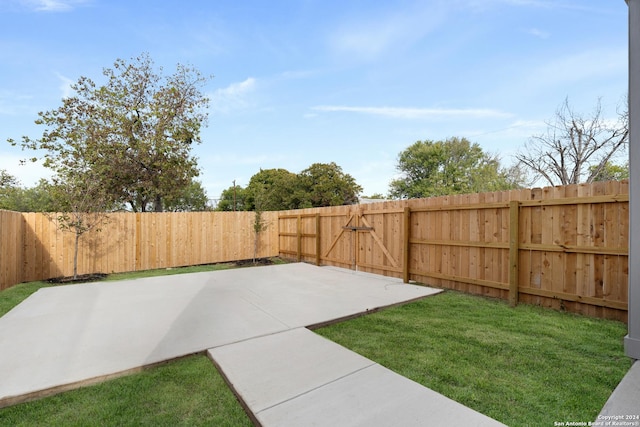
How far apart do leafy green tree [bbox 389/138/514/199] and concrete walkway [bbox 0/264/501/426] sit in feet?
81.8

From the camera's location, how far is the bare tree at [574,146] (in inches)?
503

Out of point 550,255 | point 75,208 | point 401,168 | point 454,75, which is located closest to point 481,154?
point 401,168

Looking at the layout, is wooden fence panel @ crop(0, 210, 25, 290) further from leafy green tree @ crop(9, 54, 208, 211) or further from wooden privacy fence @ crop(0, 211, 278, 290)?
leafy green tree @ crop(9, 54, 208, 211)

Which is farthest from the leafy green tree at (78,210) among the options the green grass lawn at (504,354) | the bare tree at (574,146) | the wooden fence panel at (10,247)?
the bare tree at (574,146)

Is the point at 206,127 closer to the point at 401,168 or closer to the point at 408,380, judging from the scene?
the point at 408,380

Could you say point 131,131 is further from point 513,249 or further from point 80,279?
point 513,249

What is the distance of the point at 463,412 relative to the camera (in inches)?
67.4

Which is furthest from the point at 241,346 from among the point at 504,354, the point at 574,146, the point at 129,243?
the point at 574,146

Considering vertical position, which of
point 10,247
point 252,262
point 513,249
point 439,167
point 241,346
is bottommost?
point 252,262

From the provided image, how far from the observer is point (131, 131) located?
11211mm

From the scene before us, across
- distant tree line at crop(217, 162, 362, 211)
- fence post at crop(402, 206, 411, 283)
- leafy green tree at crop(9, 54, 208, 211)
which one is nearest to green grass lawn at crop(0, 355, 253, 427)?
fence post at crop(402, 206, 411, 283)

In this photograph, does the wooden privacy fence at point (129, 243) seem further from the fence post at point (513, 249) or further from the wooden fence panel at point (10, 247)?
the fence post at point (513, 249)

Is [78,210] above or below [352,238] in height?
above

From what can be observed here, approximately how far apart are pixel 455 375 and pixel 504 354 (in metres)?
0.70
